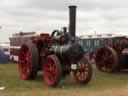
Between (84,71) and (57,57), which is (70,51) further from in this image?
(84,71)

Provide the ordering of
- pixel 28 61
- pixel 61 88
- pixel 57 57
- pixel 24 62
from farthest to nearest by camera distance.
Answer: pixel 24 62
pixel 28 61
pixel 57 57
pixel 61 88

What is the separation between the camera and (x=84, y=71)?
10.6m

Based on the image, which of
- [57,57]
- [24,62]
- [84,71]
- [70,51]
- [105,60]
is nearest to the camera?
[70,51]

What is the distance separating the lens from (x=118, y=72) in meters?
14.8

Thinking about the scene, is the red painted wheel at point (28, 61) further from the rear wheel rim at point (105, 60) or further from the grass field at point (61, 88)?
the rear wheel rim at point (105, 60)

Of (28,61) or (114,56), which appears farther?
(114,56)

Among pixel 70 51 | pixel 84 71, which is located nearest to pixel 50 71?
pixel 70 51

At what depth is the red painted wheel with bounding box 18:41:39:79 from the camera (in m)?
10.9

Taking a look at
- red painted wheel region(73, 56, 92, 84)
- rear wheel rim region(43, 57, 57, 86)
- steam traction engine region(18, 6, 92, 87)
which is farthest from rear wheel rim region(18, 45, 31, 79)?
red painted wheel region(73, 56, 92, 84)

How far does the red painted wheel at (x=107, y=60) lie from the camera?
46.4ft

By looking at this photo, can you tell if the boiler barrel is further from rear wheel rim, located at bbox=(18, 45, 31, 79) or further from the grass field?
rear wheel rim, located at bbox=(18, 45, 31, 79)

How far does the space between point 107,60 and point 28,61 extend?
4.73 metres

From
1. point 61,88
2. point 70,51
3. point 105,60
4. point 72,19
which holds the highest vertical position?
point 72,19

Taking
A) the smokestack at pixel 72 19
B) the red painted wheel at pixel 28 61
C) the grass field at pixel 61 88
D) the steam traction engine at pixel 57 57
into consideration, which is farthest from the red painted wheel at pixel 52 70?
the smokestack at pixel 72 19
